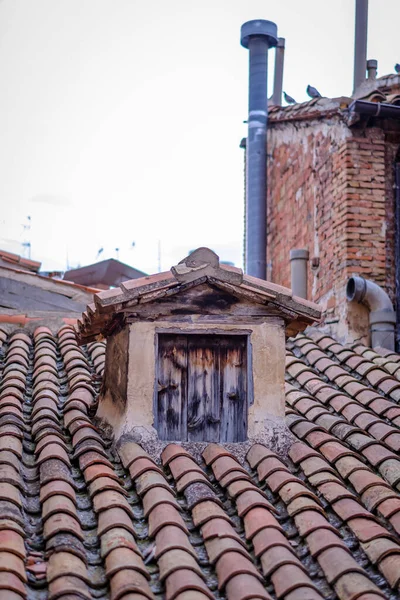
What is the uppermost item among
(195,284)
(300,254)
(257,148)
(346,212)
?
(257,148)

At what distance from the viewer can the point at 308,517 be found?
199 inches

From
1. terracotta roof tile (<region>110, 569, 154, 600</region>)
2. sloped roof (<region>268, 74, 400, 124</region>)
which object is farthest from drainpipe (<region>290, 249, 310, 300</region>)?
terracotta roof tile (<region>110, 569, 154, 600</region>)

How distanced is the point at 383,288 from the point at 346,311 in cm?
55

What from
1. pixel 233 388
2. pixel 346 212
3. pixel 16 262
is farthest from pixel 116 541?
pixel 16 262

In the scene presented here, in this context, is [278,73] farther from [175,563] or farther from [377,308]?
[175,563]

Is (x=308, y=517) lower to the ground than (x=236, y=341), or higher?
lower

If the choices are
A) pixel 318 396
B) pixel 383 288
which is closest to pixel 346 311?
pixel 383 288

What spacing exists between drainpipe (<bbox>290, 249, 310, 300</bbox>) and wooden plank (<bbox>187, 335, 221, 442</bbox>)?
16.2 ft

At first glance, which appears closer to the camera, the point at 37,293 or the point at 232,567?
the point at 232,567

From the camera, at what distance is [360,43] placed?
Result: 1214cm

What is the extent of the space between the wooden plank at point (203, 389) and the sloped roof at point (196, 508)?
0.71 ft

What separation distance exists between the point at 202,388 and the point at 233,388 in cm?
23

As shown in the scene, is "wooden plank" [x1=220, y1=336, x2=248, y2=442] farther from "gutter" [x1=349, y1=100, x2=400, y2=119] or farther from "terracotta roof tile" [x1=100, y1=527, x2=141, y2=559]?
"gutter" [x1=349, y1=100, x2=400, y2=119]

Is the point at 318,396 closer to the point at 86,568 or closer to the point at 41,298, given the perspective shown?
the point at 86,568
